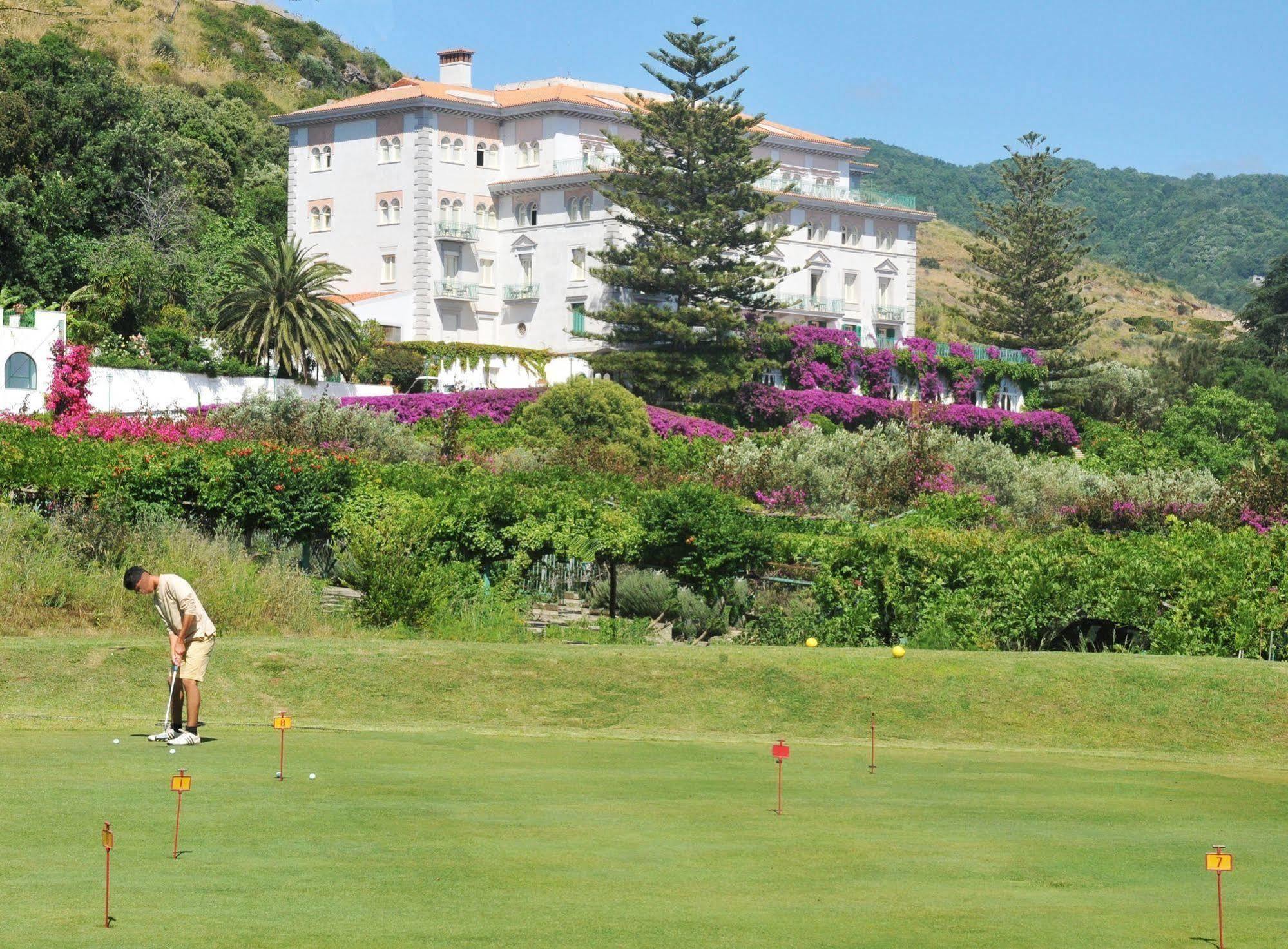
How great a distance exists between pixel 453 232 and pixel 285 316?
1734 centimetres

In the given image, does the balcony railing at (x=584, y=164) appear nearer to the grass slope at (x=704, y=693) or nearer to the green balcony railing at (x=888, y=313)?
the green balcony railing at (x=888, y=313)

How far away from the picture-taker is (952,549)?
23.8m

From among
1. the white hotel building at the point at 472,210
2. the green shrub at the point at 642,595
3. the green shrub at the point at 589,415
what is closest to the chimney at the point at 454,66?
the white hotel building at the point at 472,210

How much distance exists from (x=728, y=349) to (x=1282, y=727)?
162 ft

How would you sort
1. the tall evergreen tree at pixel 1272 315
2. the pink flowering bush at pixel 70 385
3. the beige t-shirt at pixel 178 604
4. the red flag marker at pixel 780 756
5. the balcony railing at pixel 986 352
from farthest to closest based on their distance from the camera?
the tall evergreen tree at pixel 1272 315, the balcony railing at pixel 986 352, the pink flowering bush at pixel 70 385, the beige t-shirt at pixel 178 604, the red flag marker at pixel 780 756

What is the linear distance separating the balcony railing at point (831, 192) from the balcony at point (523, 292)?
1138 centimetres

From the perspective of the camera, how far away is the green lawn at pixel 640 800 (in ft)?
27.9

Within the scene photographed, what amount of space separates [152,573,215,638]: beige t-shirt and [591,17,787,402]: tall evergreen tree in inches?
1985

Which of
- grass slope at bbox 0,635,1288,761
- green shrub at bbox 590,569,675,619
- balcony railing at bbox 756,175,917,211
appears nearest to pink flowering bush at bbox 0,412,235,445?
green shrub at bbox 590,569,675,619

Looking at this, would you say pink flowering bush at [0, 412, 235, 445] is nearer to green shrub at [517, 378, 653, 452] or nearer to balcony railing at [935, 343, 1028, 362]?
green shrub at [517, 378, 653, 452]

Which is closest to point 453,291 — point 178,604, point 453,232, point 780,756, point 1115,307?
point 453,232

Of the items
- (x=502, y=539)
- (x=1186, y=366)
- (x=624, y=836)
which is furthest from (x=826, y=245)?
(x=624, y=836)

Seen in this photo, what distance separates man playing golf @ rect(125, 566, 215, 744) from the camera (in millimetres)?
14367

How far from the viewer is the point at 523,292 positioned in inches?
2859
